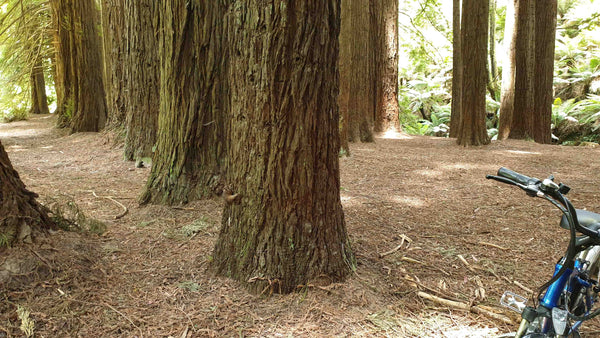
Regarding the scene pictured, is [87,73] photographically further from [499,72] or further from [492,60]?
[499,72]

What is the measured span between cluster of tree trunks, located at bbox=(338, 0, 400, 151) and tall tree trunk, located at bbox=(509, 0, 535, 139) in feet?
8.50

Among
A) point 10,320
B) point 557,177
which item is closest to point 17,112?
point 10,320

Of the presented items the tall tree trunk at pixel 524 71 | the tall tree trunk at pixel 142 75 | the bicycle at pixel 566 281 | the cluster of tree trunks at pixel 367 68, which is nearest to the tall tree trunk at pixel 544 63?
the tall tree trunk at pixel 524 71

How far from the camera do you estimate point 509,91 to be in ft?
33.3

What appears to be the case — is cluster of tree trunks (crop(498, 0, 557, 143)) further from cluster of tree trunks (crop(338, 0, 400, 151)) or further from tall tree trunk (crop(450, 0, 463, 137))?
cluster of tree trunks (crop(338, 0, 400, 151))

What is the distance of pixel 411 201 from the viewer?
208 inches

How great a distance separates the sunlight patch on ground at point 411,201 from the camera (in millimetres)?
5145

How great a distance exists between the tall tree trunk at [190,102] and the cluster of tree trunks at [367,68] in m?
3.26

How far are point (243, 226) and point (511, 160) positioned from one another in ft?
18.6

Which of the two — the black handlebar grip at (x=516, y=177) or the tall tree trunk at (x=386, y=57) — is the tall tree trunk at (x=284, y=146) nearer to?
the black handlebar grip at (x=516, y=177)

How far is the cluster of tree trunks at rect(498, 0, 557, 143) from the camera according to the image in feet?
32.6

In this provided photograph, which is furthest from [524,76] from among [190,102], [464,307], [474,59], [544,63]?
[464,307]

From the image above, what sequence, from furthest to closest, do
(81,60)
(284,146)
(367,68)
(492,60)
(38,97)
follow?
(38,97) < (492,60) < (81,60) < (367,68) < (284,146)

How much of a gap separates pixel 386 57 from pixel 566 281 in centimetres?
930
